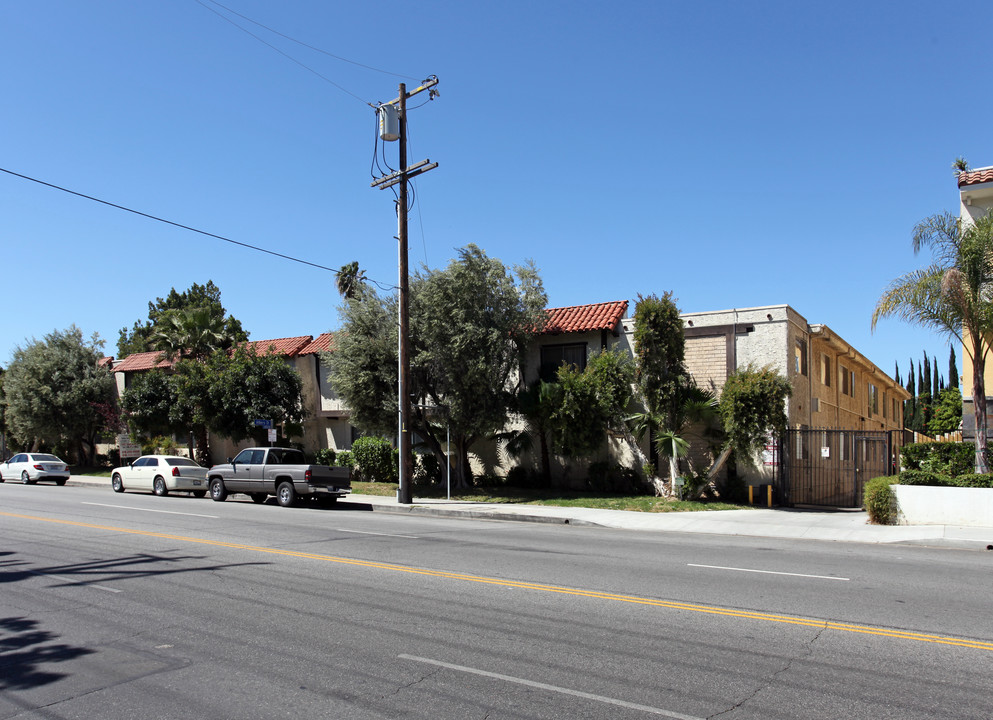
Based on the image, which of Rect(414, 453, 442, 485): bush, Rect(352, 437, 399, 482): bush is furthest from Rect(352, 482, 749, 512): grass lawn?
Rect(352, 437, 399, 482): bush

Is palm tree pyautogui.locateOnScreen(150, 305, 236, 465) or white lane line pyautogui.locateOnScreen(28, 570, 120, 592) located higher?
palm tree pyautogui.locateOnScreen(150, 305, 236, 465)

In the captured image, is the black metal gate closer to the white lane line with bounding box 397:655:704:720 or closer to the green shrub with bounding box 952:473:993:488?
the green shrub with bounding box 952:473:993:488

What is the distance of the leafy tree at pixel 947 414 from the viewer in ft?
199

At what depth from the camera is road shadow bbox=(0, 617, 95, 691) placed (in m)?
5.66

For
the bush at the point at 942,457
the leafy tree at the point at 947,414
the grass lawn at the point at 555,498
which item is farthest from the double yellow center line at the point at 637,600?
the leafy tree at the point at 947,414

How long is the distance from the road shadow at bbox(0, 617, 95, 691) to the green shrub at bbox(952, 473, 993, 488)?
17359 millimetres

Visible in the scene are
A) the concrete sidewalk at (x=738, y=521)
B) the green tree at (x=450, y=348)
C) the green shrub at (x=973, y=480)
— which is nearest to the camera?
the concrete sidewalk at (x=738, y=521)

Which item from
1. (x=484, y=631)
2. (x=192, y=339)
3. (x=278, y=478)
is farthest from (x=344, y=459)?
(x=484, y=631)

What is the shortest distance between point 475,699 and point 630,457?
20109 millimetres

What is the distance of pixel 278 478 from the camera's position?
22.1 m

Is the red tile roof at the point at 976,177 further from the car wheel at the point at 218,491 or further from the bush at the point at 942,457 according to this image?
the car wheel at the point at 218,491

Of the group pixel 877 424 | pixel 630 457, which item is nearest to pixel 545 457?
pixel 630 457

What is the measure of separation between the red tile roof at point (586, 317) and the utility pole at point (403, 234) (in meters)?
5.95

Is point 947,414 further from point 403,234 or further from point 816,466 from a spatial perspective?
point 403,234
